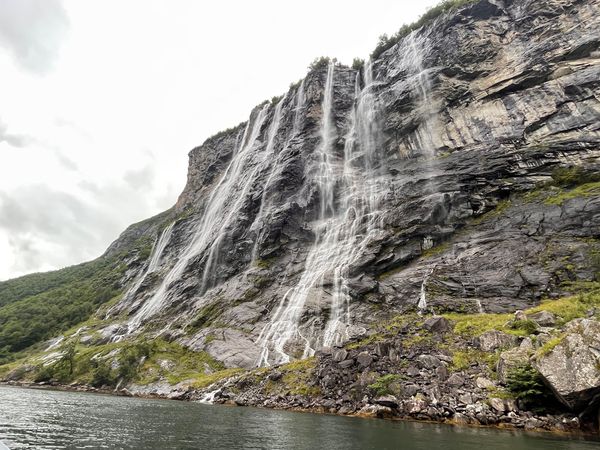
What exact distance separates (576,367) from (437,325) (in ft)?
42.1

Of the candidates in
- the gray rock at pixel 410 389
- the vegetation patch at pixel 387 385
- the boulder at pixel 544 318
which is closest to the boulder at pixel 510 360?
the gray rock at pixel 410 389

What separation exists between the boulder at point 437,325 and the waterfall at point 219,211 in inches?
1822

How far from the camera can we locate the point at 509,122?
5775 centimetres

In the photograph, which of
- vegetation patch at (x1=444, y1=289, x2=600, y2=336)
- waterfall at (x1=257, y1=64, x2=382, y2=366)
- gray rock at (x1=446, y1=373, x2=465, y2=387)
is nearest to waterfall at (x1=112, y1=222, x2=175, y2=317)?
waterfall at (x1=257, y1=64, x2=382, y2=366)

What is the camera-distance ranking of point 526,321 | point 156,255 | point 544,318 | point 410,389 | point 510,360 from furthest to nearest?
point 156,255
point 544,318
point 526,321
point 410,389
point 510,360

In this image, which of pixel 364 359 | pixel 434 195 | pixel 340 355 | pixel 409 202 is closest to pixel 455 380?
pixel 364 359

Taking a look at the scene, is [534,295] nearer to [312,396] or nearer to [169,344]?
[312,396]

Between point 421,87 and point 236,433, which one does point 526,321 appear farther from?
point 421,87

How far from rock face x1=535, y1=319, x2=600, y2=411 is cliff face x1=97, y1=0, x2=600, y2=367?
1805 cm

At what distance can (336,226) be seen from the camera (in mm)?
62000

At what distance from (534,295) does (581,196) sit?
47.1 feet

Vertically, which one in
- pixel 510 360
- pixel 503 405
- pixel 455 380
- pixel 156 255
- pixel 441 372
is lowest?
pixel 503 405

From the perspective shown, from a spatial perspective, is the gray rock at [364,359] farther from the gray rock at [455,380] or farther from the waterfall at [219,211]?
the waterfall at [219,211]

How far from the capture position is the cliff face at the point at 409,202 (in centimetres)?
4500
